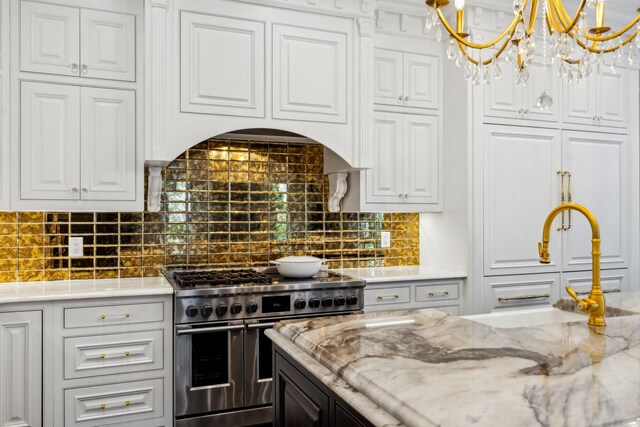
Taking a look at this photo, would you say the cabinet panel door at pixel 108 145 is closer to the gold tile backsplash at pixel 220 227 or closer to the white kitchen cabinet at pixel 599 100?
the gold tile backsplash at pixel 220 227

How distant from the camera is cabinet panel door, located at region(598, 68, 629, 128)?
13.5 feet

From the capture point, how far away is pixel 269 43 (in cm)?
325

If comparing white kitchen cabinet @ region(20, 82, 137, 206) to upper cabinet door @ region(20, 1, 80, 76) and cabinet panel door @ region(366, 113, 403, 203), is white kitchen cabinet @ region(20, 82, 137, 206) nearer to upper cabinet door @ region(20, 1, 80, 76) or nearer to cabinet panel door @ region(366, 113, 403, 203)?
upper cabinet door @ region(20, 1, 80, 76)

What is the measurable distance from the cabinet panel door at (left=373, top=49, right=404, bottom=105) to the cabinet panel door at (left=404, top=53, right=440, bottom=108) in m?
0.06

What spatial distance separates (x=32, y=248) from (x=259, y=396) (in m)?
1.62

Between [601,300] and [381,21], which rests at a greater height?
[381,21]

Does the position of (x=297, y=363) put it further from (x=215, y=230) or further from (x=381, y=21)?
(x=381, y=21)

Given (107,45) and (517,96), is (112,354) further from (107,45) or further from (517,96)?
(517,96)

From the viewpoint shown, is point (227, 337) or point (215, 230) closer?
point (227, 337)

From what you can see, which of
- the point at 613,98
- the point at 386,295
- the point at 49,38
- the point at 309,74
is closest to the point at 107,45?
the point at 49,38

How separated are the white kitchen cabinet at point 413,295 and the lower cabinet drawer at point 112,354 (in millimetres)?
1319

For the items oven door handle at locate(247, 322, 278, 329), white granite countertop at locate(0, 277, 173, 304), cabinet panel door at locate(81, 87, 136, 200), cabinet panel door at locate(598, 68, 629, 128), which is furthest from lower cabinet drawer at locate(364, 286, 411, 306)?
cabinet panel door at locate(598, 68, 629, 128)

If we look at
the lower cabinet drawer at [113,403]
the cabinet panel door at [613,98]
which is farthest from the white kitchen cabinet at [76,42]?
the cabinet panel door at [613,98]

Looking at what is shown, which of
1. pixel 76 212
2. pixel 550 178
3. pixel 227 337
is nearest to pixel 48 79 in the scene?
pixel 76 212
